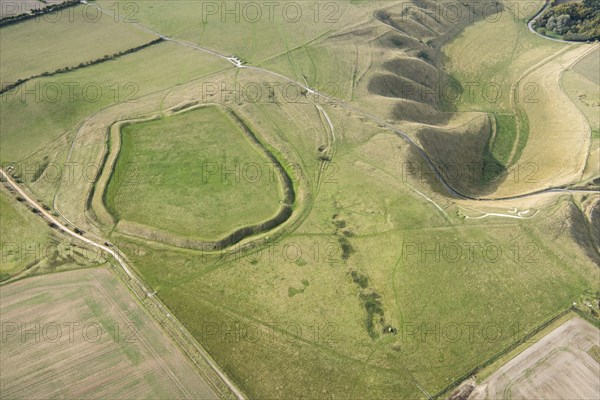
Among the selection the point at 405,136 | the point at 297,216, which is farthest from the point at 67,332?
the point at 405,136

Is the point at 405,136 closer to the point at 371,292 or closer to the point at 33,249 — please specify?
the point at 371,292

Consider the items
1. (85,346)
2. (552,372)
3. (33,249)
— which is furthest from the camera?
(33,249)

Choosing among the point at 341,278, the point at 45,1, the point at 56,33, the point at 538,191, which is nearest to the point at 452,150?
the point at 538,191

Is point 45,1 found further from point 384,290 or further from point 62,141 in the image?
point 384,290

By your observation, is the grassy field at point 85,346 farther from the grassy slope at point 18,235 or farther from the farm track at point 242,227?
the farm track at point 242,227

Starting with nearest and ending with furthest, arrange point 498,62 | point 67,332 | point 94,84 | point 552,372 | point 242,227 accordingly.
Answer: point 552,372, point 67,332, point 242,227, point 94,84, point 498,62

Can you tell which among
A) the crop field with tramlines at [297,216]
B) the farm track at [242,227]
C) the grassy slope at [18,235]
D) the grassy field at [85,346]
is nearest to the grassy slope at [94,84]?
the crop field with tramlines at [297,216]
